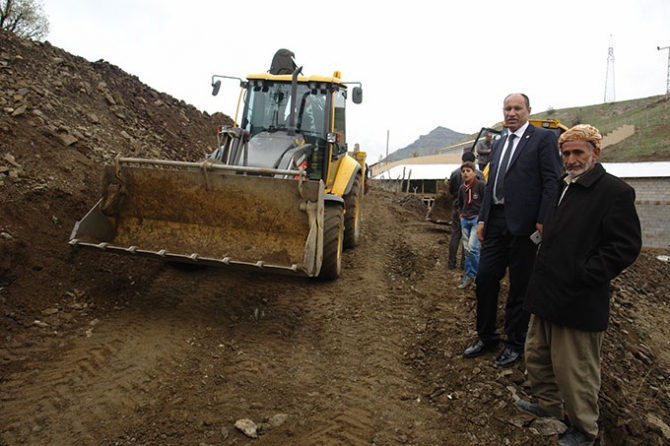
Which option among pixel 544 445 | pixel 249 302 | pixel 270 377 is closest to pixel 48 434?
pixel 270 377

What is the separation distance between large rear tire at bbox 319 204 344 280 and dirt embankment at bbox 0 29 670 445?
18cm

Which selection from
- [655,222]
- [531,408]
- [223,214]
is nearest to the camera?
[531,408]

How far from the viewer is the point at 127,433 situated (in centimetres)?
275

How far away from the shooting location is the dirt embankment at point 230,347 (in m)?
2.88

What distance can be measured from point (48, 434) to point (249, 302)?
2.36m

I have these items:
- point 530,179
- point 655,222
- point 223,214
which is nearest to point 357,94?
point 223,214

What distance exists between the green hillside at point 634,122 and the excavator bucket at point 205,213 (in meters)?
28.5

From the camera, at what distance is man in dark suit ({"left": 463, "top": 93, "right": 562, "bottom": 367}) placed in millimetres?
3248

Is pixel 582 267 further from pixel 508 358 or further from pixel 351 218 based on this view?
pixel 351 218

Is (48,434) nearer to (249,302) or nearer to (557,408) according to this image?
(249,302)

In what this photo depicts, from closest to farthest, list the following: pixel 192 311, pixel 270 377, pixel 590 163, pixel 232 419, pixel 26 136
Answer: pixel 590 163
pixel 232 419
pixel 270 377
pixel 192 311
pixel 26 136

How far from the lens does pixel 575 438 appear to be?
2.58 meters

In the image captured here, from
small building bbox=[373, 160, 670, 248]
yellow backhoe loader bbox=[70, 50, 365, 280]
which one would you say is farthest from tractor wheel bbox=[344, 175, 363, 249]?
small building bbox=[373, 160, 670, 248]

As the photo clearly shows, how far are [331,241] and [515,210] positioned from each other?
2.37m
